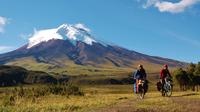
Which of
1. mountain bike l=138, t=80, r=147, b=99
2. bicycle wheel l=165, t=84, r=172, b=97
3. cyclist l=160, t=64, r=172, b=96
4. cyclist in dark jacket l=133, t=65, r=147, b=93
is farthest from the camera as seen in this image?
bicycle wheel l=165, t=84, r=172, b=97

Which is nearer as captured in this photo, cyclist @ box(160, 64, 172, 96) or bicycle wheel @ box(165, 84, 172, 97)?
cyclist @ box(160, 64, 172, 96)

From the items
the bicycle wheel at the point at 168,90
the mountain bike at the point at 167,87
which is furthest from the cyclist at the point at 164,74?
the bicycle wheel at the point at 168,90

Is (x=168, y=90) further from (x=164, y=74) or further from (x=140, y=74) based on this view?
(x=140, y=74)

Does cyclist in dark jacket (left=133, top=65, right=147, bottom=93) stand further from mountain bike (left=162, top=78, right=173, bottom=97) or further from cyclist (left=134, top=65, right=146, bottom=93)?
mountain bike (left=162, top=78, right=173, bottom=97)

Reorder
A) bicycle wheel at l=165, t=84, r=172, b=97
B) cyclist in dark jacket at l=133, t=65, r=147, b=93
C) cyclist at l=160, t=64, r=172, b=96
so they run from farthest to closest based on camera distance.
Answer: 1. bicycle wheel at l=165, t=84, r=172, b=97
2. cyclist at l=160, t=64, r=172, b=96
3. cyclist in dark jacket at l=133, t=65, r=147, b=93

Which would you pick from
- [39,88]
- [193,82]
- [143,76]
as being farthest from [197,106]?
[193,82]

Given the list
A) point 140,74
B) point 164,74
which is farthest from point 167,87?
point 140,74

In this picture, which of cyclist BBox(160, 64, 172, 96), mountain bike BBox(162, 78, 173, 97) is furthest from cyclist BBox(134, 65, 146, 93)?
mountain bike BBox(162, 78, 173, 97)

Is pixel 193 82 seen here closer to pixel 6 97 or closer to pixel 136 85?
pixel 136 85

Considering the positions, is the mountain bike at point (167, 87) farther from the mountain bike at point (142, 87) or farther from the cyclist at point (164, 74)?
the mountain bike at point (142, 87)

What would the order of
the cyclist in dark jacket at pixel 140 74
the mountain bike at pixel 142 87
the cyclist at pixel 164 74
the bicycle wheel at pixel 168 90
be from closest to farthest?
the cyclist in dark jacket at pixel 140 74, the mountain bike at pixel 142 87, the cyclist at pixel 164 74, the bicycle wheel at pixel 168 90

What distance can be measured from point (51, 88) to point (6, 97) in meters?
14.3

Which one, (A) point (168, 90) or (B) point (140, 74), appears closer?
(B) point (140, 74)

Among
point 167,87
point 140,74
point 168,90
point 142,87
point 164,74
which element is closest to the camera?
point 140,74
